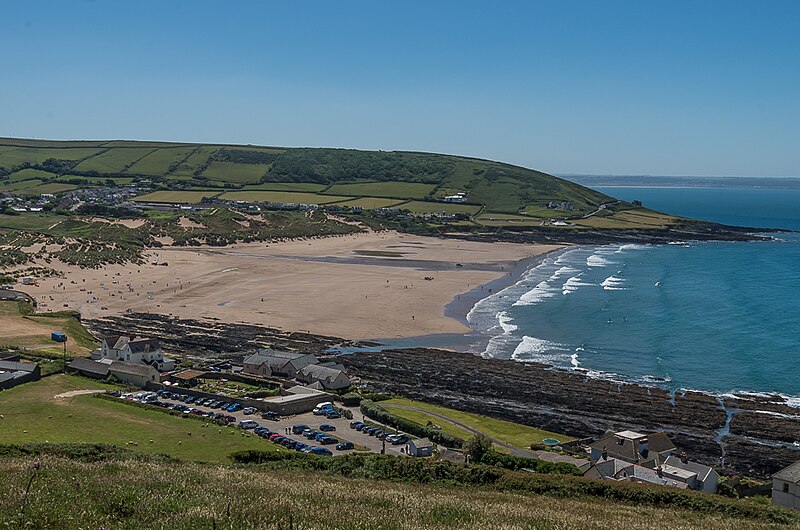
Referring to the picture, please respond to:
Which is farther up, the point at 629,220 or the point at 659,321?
the point at 629,220

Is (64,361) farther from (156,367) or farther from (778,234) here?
(778,234)

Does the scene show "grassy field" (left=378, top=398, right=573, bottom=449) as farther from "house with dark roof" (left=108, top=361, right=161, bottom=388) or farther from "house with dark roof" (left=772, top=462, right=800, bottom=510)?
"house with dark roof" (left=108, top=361, right=161, bottom=388)

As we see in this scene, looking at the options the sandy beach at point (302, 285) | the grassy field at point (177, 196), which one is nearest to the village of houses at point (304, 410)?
the sandy beach at point (302, 285)

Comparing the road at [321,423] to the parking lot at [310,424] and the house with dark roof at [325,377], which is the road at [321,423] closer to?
→ the parking lot at [310,424]

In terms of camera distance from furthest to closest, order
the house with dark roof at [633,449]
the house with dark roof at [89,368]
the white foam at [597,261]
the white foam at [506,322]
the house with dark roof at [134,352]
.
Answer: the white foam at [597,261]
the white foam at [506,322]
the house with dark roof at [134,352]
the house with dark roof at [89,368]
the house with dark roof at [633,449]

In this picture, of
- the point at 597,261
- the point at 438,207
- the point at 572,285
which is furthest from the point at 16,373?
the point at 438,207

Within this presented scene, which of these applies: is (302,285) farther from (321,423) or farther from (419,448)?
(419,448)

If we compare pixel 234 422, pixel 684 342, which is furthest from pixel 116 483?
pixel 684 342
